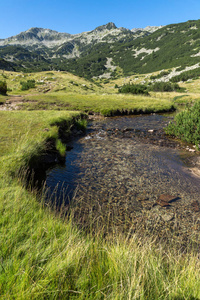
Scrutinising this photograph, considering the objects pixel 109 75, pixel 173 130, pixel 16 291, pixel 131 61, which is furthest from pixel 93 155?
pixel 131 61

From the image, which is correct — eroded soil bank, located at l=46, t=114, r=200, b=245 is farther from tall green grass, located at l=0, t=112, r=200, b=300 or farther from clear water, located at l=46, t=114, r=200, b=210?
tall green grass, located at l=0, t=112, r=200, b=300

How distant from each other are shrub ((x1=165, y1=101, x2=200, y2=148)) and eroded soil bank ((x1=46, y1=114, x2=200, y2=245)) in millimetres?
1049

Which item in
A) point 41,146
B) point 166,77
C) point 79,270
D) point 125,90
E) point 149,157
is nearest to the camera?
point 79,270

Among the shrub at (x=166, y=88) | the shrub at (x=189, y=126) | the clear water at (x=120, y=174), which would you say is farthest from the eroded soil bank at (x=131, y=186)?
the shrub at (x=166, y=88)

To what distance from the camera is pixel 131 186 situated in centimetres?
844

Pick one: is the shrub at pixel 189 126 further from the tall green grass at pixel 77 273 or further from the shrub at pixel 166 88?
the shrub at pixel 166 88

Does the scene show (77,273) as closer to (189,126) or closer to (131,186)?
(131,186)

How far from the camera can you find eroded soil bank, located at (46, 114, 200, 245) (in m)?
6.02

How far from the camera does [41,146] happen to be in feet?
32.1

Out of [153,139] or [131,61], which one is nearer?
[153,139]

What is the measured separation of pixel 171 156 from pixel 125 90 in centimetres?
4002

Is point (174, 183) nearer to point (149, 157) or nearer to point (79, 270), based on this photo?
point (149, 157)

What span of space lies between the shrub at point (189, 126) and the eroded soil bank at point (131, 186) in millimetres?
1049

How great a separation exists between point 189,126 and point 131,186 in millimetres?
9573
